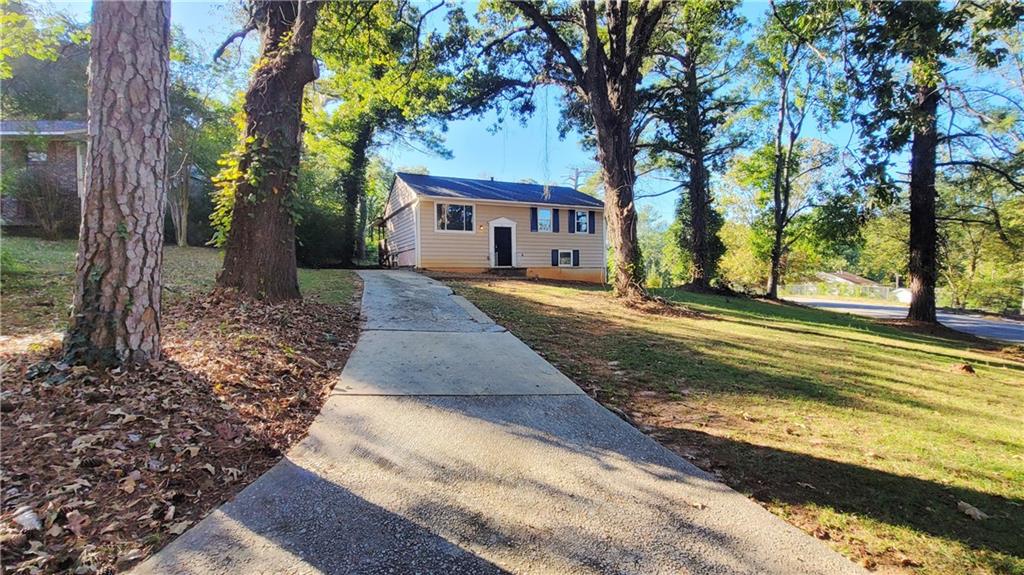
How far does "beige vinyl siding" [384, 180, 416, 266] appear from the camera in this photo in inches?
710

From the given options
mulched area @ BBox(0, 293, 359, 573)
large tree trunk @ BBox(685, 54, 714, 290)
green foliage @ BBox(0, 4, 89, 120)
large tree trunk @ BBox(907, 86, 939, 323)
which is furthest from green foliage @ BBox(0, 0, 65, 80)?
large tree trunk @ BBox(907, 86, 939, 323)

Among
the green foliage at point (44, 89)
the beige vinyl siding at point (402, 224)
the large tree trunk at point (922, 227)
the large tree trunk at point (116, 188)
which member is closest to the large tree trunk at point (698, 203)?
the large tree trunk at point (922, 227)

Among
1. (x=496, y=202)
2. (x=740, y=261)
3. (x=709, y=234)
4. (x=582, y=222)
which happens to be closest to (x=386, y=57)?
(x=496, y=202)

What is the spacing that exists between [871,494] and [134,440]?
4076 mm

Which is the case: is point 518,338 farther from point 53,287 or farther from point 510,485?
point 53,287

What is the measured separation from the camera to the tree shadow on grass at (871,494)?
2.10m

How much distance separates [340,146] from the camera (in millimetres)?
21516

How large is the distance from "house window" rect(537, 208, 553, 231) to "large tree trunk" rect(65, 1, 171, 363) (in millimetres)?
17226

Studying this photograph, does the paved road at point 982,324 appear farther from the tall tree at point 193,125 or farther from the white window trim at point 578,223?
the tall tree at point 193,125

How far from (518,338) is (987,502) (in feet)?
14.3

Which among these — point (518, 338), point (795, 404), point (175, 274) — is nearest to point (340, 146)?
point (175, 274)

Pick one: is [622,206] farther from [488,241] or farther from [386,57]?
[488,241]

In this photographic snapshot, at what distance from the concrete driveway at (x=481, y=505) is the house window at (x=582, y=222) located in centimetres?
1781

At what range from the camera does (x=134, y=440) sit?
2.30m
